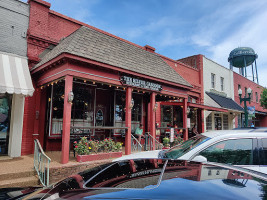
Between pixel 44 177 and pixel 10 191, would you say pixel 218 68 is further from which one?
pixel 10 191

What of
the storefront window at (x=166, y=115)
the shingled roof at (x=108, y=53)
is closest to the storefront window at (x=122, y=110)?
the shingled roof at (x=108, y=53)

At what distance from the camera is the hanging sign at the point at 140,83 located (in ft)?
28.1

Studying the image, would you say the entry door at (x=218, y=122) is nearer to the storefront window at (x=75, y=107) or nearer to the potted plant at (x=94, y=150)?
the storefront window at (x=75, y=107)

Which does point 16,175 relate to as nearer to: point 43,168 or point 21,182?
point 21,182

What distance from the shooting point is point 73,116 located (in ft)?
32.3

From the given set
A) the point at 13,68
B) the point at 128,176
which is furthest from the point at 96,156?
the point at 128,176

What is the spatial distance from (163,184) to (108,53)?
7.61 metres

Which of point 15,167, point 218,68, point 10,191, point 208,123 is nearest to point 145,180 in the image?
point 10,191

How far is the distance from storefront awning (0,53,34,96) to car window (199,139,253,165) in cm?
657

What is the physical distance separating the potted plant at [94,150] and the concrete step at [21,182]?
145 cm

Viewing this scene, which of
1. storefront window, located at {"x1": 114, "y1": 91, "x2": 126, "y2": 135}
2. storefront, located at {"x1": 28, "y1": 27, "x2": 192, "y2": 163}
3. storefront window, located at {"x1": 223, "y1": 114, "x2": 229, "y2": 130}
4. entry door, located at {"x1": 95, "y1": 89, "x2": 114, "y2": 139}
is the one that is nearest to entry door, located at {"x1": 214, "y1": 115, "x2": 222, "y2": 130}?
storefront window, located at {"x1": 223, "y1": 114, "x2": 229, "y2": 130}

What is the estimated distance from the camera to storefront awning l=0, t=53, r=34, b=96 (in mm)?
6804

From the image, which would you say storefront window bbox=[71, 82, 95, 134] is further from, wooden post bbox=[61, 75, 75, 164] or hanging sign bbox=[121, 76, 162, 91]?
wooden post bbox=[61, 75, 75, 164]

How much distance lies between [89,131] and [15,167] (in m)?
4.23
